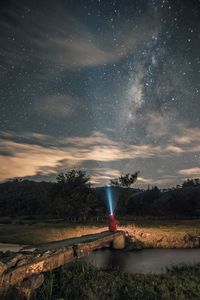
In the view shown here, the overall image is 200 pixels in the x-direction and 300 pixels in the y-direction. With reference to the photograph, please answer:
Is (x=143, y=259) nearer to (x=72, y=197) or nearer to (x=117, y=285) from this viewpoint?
(x=117, y=285)

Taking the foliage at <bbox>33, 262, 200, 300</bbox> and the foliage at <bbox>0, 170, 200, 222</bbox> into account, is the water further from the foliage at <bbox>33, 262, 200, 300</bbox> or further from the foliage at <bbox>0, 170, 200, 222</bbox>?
the foliage at <bbox>0, 170, 200, 222</bbox>

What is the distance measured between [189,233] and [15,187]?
138 meters

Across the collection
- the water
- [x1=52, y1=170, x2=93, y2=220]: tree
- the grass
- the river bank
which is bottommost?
the grass

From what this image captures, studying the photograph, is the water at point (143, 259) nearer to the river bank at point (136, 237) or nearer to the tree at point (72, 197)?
the river bank at point (136, 237)

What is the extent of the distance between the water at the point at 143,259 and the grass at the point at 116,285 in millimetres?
2239

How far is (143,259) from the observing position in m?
24.7

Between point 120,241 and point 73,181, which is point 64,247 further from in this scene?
point 73,181

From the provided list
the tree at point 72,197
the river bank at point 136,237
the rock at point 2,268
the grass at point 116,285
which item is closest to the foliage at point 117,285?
A: the grass at point 116,285

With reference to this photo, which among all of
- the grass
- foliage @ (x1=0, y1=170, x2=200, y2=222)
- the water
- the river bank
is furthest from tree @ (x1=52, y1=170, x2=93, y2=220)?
the grass

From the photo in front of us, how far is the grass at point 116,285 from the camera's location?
1483 cm

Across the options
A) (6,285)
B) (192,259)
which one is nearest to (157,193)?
(192,259)

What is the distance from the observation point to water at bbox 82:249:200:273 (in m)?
22.3

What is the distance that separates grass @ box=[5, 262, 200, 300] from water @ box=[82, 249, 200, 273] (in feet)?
7.35

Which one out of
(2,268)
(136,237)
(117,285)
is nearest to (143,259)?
(136,237)
